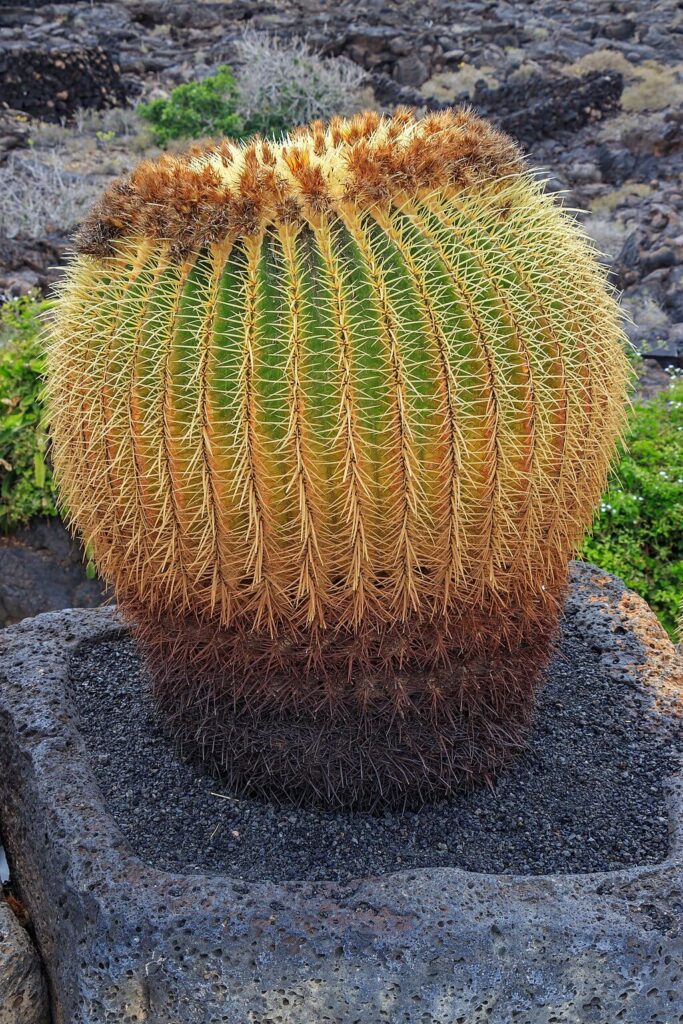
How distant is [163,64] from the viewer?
730 inches

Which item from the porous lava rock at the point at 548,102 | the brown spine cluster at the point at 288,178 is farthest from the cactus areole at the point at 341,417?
the porous lava rock at the point at 548,102

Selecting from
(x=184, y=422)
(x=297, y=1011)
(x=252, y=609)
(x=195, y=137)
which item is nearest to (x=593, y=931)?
(x=297, y=1011)

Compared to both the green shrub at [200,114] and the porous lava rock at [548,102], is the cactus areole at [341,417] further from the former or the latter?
the porous lava rock at [548,102]

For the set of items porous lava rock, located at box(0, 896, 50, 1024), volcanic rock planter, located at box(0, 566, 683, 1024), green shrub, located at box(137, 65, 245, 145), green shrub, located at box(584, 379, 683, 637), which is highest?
volcanic rock planter, located at box(0, 566, 683, 1024)

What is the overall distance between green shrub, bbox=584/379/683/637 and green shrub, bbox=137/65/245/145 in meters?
9.69

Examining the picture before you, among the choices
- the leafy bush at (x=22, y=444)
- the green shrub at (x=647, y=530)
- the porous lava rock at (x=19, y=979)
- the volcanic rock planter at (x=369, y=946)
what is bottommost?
the green shrub at (x=647, y=530)

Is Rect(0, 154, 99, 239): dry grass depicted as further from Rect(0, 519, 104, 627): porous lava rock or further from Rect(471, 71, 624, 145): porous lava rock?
Rect(471, 71, 624, 145): porous lava rock

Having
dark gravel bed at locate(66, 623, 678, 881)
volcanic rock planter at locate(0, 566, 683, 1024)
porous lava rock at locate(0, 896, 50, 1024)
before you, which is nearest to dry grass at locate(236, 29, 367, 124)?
dark gravel bed at locate(66, 623, 678, 881)

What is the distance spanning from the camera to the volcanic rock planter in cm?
214

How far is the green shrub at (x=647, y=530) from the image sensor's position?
4664 millimetres

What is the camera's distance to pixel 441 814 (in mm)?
2691

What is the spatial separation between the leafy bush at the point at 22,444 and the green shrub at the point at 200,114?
29.3 ft

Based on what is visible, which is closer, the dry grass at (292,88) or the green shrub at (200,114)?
the green shrub at (200,114)

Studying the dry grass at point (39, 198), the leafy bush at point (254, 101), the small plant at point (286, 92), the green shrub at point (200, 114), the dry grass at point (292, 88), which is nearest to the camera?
the dry grass at point (39, 198)
